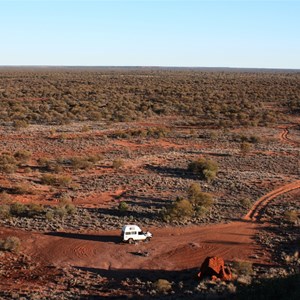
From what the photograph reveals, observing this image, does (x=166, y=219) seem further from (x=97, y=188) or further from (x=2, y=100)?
(x=2, y=100)

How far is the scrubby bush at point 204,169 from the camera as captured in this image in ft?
83.3

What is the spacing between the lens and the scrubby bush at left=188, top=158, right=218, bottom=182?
25.4 metres

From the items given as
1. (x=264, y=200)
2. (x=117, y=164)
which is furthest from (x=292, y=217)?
(x=117, y=164)

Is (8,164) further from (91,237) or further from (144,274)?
(144,274)

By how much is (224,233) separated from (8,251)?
8.47 meters

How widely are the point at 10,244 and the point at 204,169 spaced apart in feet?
45.1

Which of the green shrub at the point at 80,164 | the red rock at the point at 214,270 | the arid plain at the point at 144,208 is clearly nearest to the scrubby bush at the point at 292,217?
the arid plain at the point at 144,208

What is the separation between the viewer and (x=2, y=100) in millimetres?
60031

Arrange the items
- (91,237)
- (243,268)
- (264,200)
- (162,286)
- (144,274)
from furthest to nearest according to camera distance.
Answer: (264,200), (91,237), (144,274), (243,268), (162,286)

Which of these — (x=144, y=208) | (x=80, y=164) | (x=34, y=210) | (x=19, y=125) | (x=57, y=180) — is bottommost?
(x=144, y=208)

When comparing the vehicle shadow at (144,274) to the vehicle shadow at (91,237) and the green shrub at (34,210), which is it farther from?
the green shrub at (34,210)

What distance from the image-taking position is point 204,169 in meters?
26.5

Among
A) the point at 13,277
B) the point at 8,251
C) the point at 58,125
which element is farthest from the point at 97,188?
the point at 58,125

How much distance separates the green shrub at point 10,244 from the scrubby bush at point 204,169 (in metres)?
12.5
